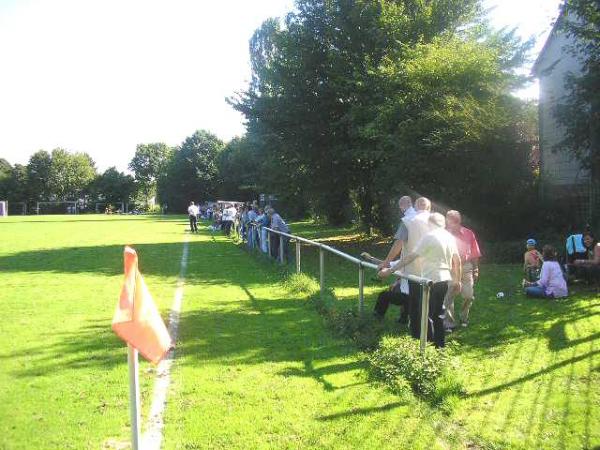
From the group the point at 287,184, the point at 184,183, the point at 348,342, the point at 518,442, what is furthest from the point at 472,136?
the point at 184,183

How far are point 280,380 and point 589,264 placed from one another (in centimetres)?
839

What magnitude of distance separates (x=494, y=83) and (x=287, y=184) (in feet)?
29.7

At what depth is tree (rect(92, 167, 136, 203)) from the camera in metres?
109

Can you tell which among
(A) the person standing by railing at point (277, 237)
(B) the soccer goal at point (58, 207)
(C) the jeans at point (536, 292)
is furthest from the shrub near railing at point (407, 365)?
(B) the soccer goal at point (58, 207)

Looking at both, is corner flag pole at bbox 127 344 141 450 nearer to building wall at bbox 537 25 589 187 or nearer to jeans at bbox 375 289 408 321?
jeans at bbox 375 289 408 321

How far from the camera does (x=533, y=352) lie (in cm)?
720

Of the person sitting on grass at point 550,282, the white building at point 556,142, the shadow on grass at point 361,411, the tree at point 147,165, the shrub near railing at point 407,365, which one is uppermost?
the tree at point 147,165

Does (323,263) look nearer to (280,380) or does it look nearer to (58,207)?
(280,380)

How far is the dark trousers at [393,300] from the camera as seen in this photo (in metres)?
8.12

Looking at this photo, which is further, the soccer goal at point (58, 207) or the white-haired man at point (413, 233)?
the soccer goal at point (58, 207)

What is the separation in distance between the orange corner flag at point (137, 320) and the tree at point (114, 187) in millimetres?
111032

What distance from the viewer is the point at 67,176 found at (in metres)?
111

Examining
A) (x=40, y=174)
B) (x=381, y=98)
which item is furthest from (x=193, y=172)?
(x=381, y=98)

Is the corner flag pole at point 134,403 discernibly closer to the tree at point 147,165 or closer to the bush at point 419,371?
the bush at point 419,371
